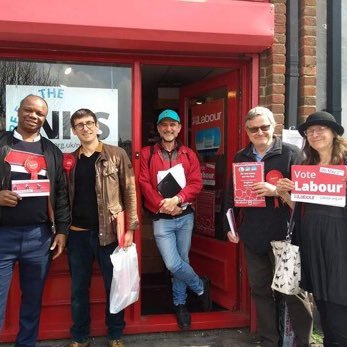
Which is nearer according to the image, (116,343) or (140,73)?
(116,343)

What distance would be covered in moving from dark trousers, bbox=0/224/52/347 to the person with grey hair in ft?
4.75

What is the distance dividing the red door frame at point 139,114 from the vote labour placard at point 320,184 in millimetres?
1343

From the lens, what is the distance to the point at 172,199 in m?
3.81

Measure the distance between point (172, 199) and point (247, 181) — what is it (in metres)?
0.73

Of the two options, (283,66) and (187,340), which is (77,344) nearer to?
(187,340)

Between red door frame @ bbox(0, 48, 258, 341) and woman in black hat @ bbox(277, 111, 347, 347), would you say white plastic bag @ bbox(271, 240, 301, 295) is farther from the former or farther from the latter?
red door frame @ bbox(0, 48, 258, 341)

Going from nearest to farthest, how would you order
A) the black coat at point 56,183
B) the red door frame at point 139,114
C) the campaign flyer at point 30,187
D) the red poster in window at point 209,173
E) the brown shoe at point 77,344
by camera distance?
the campaign flyer at point 30,187
the black coat at point 56,183
the brown shoe at point 77,344
the red door frame at point 139,114
the red poster in window at point 209,173

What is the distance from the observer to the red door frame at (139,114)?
3.85 metres

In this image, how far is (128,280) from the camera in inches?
137

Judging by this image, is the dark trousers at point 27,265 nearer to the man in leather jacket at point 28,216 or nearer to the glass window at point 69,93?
the man in leather jacket at point 28,216

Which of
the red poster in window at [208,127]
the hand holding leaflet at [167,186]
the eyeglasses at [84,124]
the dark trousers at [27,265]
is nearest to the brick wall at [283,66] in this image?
the red poster in window at [208,127]

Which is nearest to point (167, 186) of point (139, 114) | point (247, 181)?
point (139, 114)

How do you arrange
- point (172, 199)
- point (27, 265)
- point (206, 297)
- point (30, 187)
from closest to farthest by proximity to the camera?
point (30, 187) → point (27, 265) → point (172, 199) → point (206, 297)

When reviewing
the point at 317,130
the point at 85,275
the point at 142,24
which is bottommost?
the point at 85,275
